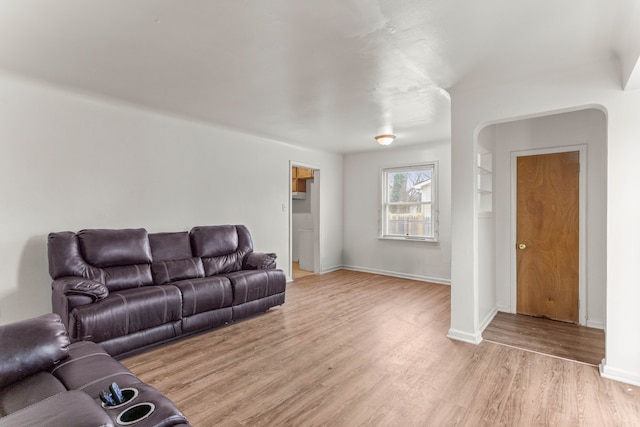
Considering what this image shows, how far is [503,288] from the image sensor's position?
4.24m

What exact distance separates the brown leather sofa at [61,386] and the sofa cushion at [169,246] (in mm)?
1825

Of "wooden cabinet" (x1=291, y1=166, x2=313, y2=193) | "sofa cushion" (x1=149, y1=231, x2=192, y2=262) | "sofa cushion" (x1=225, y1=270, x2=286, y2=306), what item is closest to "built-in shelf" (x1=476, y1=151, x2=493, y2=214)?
"sofa cushion" (x1=225, y1=270, x2=286, y2=306)

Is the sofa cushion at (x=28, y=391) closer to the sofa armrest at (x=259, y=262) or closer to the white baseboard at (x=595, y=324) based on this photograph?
the sofa armrest at (x=259, y=262)

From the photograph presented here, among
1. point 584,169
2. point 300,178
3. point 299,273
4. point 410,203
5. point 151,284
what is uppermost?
point 300,178

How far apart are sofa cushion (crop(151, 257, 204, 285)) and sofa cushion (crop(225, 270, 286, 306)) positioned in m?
0.41

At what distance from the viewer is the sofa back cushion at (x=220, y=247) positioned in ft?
13.7

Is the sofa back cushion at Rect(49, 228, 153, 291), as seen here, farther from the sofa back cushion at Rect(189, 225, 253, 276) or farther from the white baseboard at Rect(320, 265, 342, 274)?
the white baseboard at Rect(320, 265, 342, 274)

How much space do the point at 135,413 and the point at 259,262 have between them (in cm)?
304

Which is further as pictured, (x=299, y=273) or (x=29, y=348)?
(x=299, y=273)

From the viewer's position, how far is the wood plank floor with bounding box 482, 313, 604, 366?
2979 mm

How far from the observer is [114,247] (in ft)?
11.1

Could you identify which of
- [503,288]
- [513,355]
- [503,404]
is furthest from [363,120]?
[503,404]

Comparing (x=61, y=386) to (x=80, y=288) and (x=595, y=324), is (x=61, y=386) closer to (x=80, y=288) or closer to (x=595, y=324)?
(x=80, y=288)

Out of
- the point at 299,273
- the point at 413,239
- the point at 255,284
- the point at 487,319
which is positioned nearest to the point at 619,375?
the point at 487,319
